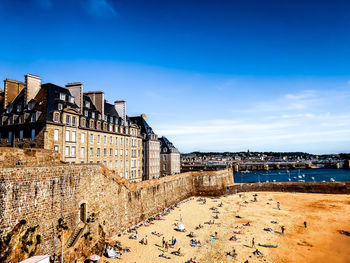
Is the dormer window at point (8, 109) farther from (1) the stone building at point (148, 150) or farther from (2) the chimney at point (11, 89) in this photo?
(1) the stone building at point (148, 150)

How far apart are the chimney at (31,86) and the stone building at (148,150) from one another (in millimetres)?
23246

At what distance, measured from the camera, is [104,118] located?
123 ft

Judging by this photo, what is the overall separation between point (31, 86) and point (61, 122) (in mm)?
7326

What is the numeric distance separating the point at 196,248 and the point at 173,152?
40.4 meters

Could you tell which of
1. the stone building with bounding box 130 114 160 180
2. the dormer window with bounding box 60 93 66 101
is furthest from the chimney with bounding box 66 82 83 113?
the stone building with bounding box 130 114 160 180

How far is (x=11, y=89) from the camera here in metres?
32.1

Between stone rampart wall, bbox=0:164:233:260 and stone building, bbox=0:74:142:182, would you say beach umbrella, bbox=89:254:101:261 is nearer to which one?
stone rampart wall, bbox=0:164:233:260

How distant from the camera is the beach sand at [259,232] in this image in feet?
71.8

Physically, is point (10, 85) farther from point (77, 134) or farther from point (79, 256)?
point (79, 256)

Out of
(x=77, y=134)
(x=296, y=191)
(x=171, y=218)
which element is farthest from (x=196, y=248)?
(x=296, y=191)

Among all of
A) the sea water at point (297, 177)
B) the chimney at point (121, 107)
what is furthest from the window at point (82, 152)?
the sea water at point (297, 177)

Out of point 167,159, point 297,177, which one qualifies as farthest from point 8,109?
point 297,177

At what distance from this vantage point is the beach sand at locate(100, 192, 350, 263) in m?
21.9

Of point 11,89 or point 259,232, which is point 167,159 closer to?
point 259,232
